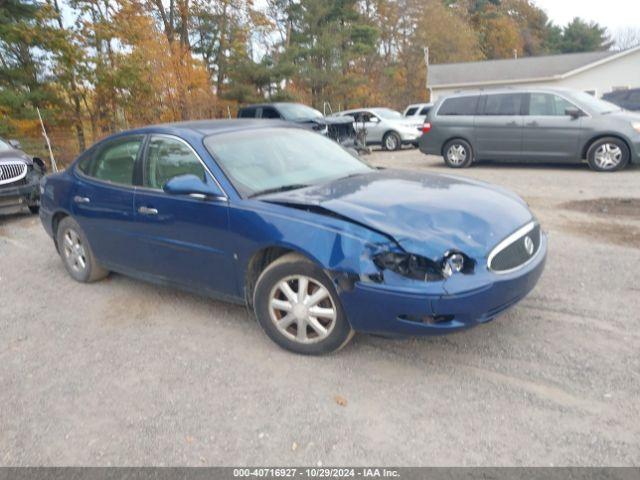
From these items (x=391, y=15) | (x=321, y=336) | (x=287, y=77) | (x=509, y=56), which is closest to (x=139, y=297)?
(x=321, y=336)

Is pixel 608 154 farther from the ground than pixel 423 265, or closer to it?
farther from the ground

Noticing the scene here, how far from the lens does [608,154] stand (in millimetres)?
10148

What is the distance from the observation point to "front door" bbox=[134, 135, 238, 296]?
3.87 meters

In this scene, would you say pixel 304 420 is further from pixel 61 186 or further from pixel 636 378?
pixel 61 186

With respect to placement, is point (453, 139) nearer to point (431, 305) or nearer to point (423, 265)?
point (423, 265)

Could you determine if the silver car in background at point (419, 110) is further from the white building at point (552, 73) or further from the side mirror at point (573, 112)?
the side mirror at point (573, 112)

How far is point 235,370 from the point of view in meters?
3.51

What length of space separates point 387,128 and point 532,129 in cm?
753

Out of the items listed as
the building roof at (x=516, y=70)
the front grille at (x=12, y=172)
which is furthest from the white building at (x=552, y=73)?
the front grille at (x=12, y=172)

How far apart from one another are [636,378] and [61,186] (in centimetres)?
516

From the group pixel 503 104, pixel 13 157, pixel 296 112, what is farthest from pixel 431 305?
pixel 296 112

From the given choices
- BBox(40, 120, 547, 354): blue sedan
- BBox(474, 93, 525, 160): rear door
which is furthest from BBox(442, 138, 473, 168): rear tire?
BBox(40, 120, 547, 354): blue sedan

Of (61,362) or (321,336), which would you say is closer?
(321,336)

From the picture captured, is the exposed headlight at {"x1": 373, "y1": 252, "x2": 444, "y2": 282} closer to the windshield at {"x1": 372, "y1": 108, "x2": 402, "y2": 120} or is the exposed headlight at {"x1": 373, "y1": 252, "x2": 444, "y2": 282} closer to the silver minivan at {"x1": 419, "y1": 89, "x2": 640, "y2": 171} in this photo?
the silver minivan at {"x1": 419, "y1": 89, "x2": 640, "y2": 171}
